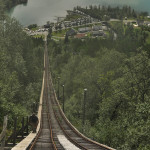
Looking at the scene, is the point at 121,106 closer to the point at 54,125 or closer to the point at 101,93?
the point at 54,125

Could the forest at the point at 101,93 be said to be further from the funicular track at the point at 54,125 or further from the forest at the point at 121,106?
the funicular track at the point at 54,125

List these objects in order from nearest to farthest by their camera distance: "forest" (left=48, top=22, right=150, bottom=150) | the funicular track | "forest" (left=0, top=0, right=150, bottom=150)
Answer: "forest" (left=48, top=22, right=150, bottom=150), the funicular track, "forest" (left=0, top=0, right=150, bottom=150)

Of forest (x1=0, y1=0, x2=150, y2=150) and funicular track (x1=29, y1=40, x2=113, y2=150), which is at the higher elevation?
forest (x1=0, y1=0, x2=150, y2=150)

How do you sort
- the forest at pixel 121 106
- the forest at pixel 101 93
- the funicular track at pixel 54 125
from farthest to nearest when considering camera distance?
the forest at pixel 101 93 → the funicular track at pixel 54 125 → the forest at pixel 121 106

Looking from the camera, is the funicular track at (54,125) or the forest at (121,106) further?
the funicular track at (54,125)

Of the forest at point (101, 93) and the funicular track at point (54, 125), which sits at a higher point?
the forest at point (101, 93)

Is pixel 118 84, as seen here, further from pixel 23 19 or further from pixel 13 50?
pixel 23 19

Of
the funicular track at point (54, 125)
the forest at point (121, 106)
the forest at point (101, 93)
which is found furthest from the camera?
the forest at point (101, 93)

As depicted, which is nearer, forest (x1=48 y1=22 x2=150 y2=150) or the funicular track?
forest (x1=48 y1=22 x2=150 y2=150)

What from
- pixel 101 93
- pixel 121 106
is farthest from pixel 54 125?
pixel 101 93

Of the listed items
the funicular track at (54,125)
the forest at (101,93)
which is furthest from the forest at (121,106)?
the funicular track at (54,125)

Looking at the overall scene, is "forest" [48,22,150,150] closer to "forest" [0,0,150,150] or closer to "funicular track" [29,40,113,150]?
"forest" [0,0,150,150]

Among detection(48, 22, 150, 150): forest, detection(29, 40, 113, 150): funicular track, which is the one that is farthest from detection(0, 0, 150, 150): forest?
detection(29, 40, 113, 150): funicular track
